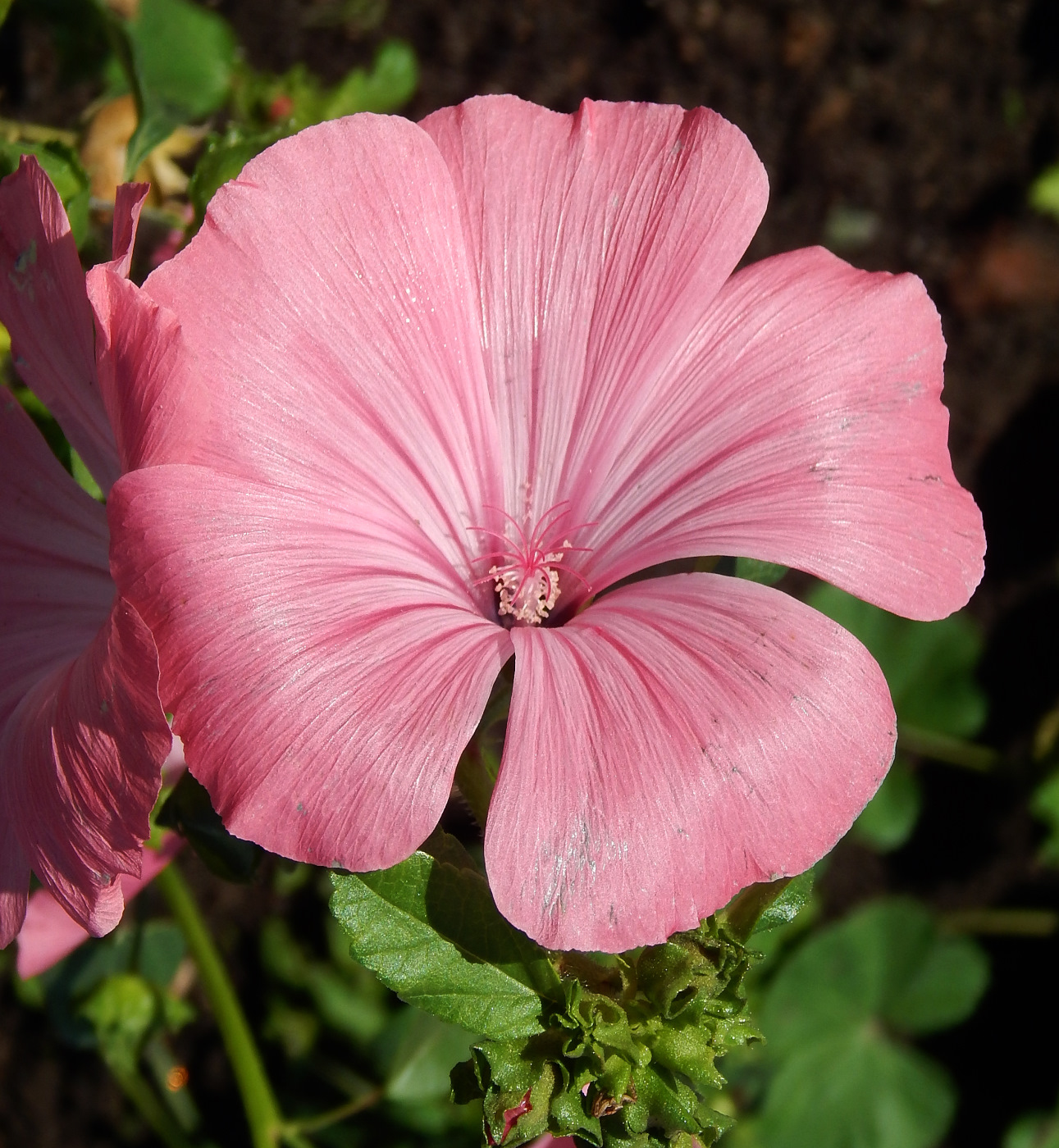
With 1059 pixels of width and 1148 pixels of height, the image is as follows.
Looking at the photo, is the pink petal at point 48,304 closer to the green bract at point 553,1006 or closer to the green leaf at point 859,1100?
the green bract at point 553,1006

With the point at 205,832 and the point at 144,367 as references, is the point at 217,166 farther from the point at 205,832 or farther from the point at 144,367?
the point at 205,832

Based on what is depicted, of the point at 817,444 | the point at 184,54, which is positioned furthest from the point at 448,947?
the point at 184,54

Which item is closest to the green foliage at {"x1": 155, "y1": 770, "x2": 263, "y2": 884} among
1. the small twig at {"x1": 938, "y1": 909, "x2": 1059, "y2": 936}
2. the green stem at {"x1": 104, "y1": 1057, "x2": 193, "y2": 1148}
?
the green stem at {"x1": 104, "y1": 1057, "x2": 193, "y2": 1148}

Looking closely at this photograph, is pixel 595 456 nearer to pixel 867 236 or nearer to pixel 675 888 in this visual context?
pixel 675 888

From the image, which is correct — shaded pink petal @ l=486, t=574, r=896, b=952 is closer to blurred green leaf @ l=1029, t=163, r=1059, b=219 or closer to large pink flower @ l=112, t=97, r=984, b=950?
large pink flower @ l=112, t=97, r=984, b=950

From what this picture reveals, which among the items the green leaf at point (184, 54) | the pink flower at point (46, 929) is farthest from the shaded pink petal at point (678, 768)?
the green leaf at point (184, 54)

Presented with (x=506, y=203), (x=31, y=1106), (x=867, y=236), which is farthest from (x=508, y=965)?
(x=867, y=236)
